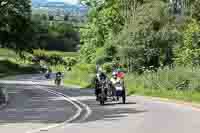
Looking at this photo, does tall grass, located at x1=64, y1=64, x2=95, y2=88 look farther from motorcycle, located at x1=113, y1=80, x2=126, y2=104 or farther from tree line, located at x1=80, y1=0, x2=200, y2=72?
motorcycle, located at x1=113, y1=80, x2=126, y2=104

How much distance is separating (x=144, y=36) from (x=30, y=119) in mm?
33137

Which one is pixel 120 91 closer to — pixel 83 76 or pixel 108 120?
pixel 108 120

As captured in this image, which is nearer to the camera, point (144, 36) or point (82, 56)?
point (144, 36)

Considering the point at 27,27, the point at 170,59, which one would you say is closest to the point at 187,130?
the point at 170,59

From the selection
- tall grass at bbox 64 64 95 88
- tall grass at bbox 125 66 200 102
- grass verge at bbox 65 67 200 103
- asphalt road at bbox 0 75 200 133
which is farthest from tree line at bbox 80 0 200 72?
asphalt road at bbox 0 75 200 133

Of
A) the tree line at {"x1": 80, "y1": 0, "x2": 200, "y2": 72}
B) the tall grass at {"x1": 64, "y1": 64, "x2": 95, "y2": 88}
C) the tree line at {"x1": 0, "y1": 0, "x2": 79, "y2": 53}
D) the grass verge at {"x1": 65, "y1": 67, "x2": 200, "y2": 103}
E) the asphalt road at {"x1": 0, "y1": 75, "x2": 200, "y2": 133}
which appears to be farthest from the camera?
the tree line at {"x1": 0, "y1": 0, "x2": 79, "y2": 53}

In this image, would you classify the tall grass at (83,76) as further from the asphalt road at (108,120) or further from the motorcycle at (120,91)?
the asphalt road at (108,120)

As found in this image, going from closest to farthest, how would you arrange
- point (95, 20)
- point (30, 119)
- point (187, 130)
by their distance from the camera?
point (187, 130)
point (30, 119)
point (95, 20)

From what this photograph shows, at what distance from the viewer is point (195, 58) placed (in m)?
→ 47.1

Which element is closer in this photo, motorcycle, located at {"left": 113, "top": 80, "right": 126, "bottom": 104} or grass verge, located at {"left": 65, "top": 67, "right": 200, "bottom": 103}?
motorcycle, located at {"left": 113, "top": 80, "right": 126, "bottom": 104}

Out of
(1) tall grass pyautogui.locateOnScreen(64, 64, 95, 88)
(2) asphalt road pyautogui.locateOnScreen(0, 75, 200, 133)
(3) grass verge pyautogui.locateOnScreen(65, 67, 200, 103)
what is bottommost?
(1) tall grass pyautogui.locateOnScreen(64, 64, 95, 88)

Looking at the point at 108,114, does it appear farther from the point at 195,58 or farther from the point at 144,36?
the point at 144,36

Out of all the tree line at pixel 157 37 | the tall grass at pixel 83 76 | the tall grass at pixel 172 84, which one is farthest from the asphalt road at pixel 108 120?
the tall grass at pixel 83 76

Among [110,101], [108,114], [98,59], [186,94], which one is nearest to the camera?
[108,114]
